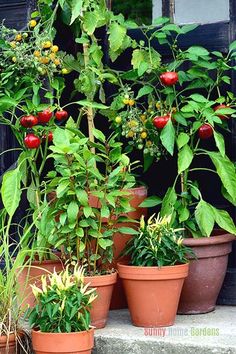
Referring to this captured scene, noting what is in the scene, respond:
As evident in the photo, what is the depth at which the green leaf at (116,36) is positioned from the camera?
473 cm

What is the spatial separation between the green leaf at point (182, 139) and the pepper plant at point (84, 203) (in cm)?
29

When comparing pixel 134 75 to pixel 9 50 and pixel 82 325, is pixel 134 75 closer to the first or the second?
pixel 9 50

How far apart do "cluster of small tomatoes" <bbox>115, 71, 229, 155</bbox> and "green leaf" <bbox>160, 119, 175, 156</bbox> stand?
0.03m

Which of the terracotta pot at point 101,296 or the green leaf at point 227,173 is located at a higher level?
the green leaf at point 227,173

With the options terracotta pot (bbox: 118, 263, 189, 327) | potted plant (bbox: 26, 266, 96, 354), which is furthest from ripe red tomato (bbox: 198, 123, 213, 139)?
potted plant (bbox: 26, 266, 96, 354)

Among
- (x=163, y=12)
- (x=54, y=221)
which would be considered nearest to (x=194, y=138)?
(x=163, y=12)

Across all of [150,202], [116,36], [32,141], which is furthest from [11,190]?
[116,36]

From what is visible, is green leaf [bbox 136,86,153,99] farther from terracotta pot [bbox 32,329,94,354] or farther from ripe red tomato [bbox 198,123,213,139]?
terracotta pot [bbox 32,329,94,354]

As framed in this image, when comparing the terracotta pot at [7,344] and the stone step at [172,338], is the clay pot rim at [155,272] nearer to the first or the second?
the stone step at [172,338]

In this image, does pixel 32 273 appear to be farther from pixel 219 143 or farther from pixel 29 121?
pixel 219 143

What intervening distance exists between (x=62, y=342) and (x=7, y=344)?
30cm

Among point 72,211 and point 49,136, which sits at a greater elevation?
point 49,136

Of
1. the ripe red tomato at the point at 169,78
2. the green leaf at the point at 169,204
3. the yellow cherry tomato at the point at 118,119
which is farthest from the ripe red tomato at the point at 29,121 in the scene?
the green leaf at the point at 169,204

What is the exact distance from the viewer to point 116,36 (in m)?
4.74
